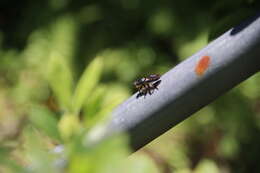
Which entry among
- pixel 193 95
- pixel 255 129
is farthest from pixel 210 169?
pixel 255 129

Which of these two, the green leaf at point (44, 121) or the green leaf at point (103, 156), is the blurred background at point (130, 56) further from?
the green leaf at point (103, 156)

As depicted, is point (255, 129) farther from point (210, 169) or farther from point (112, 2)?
point (210, 169)

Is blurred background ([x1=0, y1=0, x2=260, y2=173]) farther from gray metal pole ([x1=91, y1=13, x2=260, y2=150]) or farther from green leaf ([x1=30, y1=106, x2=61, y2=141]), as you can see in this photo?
green leaf ([x1=30, y1=106, x2=61, y2=141])

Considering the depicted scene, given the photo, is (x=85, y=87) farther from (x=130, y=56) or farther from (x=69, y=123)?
(x=130, y=56)

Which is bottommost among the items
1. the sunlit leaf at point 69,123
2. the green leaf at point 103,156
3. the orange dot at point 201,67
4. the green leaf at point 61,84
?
the green leaf at point 103,156

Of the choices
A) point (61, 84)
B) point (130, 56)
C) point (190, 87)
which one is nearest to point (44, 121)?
point (61, 84)

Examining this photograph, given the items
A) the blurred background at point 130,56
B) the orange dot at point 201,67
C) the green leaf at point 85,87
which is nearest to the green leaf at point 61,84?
the green leaf at point 85,87
